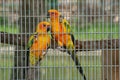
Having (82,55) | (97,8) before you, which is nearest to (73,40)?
(82,55)

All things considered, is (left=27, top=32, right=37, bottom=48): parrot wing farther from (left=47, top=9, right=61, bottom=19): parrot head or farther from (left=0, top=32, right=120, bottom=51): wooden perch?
(left=47, top=9, right=61, bottom=19): parrot head

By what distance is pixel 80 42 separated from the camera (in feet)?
9.03

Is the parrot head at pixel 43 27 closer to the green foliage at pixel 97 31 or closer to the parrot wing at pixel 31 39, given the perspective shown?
the parrot wing at pixel 31 39

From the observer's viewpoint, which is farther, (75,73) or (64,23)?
(75,73)

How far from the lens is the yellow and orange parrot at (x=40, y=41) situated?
2705mm

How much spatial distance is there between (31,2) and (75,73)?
709 millimetres

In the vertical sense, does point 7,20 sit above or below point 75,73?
above

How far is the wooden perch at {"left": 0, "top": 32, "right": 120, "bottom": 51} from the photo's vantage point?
2.72 meters

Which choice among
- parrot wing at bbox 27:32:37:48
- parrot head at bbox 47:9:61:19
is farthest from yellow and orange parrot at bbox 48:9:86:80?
parrot wing at bbox 27:32:37:48

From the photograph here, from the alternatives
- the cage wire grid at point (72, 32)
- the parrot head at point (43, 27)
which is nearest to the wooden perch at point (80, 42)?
the cage wire grid at point (72, 32)

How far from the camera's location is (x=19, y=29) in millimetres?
2725

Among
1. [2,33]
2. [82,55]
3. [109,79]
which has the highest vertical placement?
[2,33]

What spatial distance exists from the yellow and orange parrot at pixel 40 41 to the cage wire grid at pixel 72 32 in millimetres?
38

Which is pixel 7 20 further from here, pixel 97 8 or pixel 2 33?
pixel 97 8
